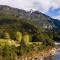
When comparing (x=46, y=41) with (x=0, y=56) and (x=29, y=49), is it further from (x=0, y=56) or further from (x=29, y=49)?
(x=0, y=56)

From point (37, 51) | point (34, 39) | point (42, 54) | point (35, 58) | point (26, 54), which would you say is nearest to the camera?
point (26, 54)

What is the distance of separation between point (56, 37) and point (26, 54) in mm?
131853

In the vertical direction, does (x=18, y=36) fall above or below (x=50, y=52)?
above

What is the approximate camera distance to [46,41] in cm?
10731

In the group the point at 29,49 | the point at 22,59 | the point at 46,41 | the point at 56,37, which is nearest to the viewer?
the point at 22,59

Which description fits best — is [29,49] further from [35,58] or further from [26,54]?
[35,58]

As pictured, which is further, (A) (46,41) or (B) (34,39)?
(B) (34,39)

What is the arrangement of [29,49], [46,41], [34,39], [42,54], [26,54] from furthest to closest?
[34,39] → [46,41] → [42,54] → [29,49] → [26,54]

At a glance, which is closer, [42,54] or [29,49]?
[29,49]

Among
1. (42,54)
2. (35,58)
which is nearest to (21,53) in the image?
(35,58)

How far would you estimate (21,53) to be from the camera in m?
57.2

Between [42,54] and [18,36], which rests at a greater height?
[18,36]

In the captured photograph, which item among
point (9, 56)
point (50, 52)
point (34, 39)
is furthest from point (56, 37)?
point (9, 56)

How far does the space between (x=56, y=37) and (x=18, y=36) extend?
115m
